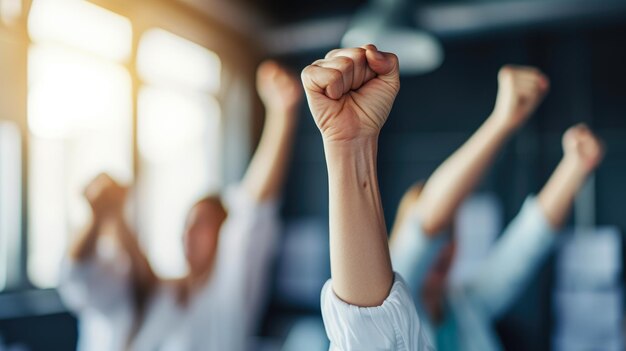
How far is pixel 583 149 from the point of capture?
5.24 feet

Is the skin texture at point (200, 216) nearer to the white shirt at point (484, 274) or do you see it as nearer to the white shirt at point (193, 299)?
the white shirt at point (193, 299)

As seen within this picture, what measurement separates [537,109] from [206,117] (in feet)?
8.18

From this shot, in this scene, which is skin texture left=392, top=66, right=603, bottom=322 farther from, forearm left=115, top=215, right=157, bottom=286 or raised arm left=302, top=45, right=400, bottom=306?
forearm left=115, top=215, right=157, bottom=286

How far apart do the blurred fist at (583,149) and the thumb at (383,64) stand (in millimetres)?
1008

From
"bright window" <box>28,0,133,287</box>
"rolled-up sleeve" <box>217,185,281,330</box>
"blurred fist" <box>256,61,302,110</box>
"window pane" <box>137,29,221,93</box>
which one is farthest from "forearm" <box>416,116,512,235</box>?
"window pane" <box>137,29,221,93</box>

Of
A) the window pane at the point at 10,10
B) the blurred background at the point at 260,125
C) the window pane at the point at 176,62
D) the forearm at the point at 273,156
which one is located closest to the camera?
the forearm at the point at 273,156

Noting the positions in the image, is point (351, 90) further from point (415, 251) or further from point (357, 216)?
point (415, 251)

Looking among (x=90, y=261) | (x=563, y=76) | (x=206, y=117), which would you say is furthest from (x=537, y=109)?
(x=90, y=261)

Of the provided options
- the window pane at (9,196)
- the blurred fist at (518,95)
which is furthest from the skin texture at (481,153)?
the window pane at (9,196)

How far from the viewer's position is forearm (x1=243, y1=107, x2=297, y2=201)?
186 centimetres

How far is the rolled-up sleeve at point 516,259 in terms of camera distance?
1500 mm

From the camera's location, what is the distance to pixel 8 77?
298 cm

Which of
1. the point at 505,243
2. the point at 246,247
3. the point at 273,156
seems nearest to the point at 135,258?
the point at 246,247

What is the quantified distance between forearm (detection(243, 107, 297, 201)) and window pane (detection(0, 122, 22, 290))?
159 cm
